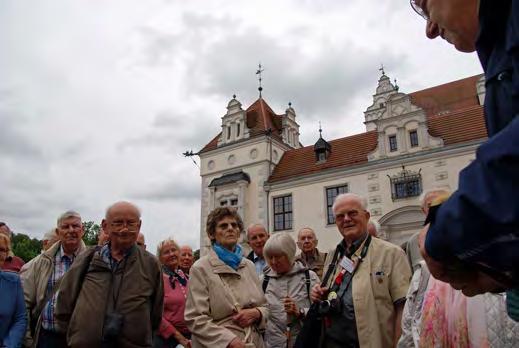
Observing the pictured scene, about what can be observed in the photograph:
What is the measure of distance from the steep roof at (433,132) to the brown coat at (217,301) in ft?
52.4

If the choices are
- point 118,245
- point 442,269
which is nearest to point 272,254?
point 118,245

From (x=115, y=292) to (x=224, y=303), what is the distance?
961 millimetres

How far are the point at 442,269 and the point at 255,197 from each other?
21494 millimetres

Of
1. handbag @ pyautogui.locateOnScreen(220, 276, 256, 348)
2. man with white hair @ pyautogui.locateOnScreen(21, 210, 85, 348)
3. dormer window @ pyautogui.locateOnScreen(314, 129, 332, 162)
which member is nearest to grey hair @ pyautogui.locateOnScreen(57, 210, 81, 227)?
man with white hair @ pyautogui.locateOnScreen(21, 210, 85, 348)

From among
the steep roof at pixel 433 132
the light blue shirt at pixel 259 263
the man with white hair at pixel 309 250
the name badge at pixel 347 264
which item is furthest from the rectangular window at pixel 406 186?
the name badge at pixel 347 264

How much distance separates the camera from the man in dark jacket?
3266mm

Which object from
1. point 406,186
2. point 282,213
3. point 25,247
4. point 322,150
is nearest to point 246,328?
point 406,186

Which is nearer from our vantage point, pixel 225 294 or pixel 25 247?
pixel 225 294

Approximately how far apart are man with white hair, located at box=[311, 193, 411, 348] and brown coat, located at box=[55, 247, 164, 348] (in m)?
1.49

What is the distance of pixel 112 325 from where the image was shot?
3.21 metres

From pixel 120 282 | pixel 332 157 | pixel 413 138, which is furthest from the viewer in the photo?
pixel 332 157

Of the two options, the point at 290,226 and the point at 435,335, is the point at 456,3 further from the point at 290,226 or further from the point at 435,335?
the point at 290,226

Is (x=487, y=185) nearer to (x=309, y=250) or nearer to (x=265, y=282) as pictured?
(x=265, y=282)

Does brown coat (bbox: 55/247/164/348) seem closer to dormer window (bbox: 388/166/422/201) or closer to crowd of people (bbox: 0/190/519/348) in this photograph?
crowd of people (bbox: 0/190/519/348)
